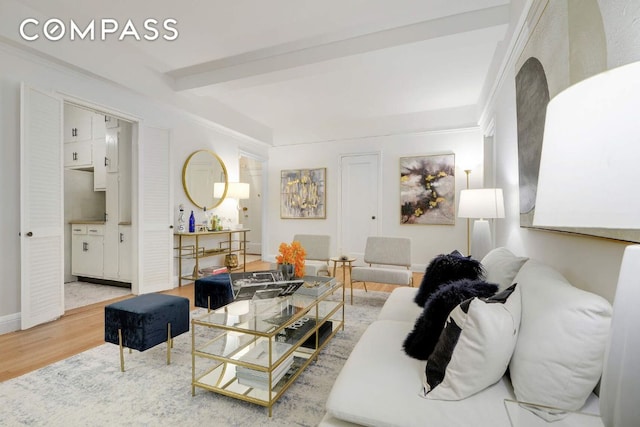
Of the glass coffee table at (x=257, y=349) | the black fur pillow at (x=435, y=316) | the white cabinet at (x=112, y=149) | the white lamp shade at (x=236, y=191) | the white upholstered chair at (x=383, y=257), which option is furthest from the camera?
the white lamp shade at (x=236, y=191)

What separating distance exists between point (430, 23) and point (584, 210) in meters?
2.93

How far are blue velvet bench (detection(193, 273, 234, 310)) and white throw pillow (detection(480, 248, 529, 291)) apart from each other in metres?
2.07

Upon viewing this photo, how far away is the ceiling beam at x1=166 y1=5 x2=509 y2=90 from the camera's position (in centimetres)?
266

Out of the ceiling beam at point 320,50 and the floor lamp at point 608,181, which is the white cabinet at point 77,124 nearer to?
the ceiling beam at point 320,50

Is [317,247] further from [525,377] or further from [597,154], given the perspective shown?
[597,154]

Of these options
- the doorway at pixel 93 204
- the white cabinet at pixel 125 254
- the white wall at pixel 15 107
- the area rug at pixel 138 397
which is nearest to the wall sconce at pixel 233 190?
the doorway at pixel 93 204

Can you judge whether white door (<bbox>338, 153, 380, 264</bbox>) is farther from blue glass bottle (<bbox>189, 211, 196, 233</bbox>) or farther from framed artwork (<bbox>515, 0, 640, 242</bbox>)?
framed artwork (<bbox>515, 0, 640, 242</bbox>)

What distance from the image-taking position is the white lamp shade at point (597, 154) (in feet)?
1.45

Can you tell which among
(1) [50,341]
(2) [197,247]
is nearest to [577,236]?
(1) [50,341]

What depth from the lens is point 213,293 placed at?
277 cm

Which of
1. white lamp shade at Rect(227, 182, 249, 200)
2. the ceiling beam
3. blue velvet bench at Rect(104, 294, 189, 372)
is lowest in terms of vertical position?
blue velvet bench at Rect(104, 294, 189, 372)

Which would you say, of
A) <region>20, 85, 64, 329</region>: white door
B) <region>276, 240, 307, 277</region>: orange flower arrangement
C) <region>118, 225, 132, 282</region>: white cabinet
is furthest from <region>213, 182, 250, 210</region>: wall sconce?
<region>276, 240, 307, 277</region>: orange flower arrangement

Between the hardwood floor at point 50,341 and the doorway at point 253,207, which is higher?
the doorway at point 253,207

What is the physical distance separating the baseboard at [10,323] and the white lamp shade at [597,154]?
3928 mm
